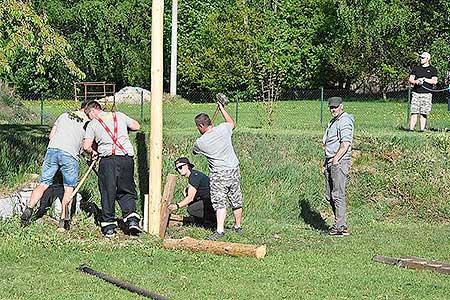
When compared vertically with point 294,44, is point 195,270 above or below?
below

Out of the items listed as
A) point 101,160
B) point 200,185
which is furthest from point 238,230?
point 101,160

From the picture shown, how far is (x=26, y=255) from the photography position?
30.6ft

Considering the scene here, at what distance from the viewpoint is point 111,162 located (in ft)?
34.2

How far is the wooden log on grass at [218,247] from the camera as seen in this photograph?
366 inches

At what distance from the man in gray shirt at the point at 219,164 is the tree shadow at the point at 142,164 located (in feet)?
6.08

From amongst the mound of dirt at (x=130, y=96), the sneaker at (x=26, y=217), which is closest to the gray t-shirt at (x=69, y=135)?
the sneaker at (x=26, y=217)

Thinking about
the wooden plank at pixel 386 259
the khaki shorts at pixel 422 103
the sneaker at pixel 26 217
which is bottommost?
the wooden plank at pixel 386 259

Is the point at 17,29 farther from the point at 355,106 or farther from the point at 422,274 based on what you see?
the point at 355,106

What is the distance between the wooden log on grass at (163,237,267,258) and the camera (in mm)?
9289

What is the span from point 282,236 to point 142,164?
117 inches

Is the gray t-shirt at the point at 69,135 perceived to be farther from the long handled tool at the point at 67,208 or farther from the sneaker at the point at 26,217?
the sneaker at the point at 26,217

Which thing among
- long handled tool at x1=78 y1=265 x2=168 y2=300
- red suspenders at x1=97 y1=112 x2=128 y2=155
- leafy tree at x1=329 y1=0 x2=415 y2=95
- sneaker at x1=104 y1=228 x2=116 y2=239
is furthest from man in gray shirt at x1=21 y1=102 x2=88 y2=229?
leafy tree at x1=329 y1=0 x2=415 y2=95

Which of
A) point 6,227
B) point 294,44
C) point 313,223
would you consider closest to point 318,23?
point 294,44

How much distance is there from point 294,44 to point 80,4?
11965 millimetres
